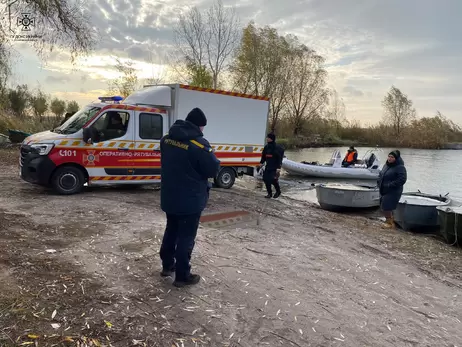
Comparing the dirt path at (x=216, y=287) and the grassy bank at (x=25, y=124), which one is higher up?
the grassy bank at (x=25, y=124)

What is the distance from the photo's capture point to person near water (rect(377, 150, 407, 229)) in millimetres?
8656

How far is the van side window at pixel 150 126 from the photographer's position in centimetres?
956

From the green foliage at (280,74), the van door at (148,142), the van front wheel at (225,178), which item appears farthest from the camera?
the green foliage at (280,74)

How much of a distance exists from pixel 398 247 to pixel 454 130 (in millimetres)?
55658

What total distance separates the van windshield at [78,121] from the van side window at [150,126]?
3.73ft

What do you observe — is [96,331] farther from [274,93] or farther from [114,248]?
[274,93]

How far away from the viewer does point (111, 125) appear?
358 inches

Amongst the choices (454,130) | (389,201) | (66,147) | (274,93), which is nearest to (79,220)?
(66,147)

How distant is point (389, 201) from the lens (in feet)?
29.8

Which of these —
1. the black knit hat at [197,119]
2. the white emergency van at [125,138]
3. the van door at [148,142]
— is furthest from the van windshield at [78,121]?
the black knit hat at [197,119]

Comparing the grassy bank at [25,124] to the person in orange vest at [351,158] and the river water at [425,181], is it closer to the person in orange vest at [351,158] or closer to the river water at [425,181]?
the river water at [425,181]

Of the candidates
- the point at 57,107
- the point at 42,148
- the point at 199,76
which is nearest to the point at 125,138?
the point at 42,148

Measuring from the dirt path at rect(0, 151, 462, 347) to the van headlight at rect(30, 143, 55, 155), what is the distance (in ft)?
4.79

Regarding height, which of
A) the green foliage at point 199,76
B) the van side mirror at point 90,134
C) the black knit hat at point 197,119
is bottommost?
the van side mirror at point 90,134
